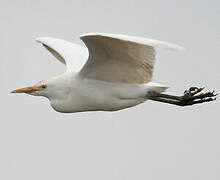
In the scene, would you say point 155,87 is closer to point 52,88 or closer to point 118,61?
point 118,61

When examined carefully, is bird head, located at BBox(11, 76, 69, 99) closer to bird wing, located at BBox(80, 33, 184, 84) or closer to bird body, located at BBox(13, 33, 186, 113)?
bird body, located at BBox(13, 33, 186, 113)

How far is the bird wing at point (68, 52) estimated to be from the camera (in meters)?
16.5

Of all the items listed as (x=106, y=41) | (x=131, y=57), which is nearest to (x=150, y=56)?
(x=131, y=57)

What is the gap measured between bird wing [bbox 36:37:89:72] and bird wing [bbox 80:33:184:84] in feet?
4.44

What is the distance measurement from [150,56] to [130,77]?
0.56 metres

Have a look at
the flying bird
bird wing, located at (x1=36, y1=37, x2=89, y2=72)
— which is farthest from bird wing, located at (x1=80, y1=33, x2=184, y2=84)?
bird wing, located at (x1=36, y1=37, x2=89, y2=72)

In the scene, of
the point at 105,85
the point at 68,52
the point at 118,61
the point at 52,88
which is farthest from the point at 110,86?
the point at 68,52

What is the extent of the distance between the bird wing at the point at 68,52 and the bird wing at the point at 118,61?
1.35m

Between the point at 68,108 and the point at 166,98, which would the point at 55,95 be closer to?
the point at 68,108

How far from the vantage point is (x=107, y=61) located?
14531mm

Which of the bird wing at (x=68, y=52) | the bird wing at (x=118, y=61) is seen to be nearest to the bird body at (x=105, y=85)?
the bird wing at (x=118, y=61)

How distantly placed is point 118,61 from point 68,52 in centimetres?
278

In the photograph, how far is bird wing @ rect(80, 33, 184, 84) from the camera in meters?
13.9

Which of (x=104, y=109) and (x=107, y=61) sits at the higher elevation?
(x=107, y=61)
